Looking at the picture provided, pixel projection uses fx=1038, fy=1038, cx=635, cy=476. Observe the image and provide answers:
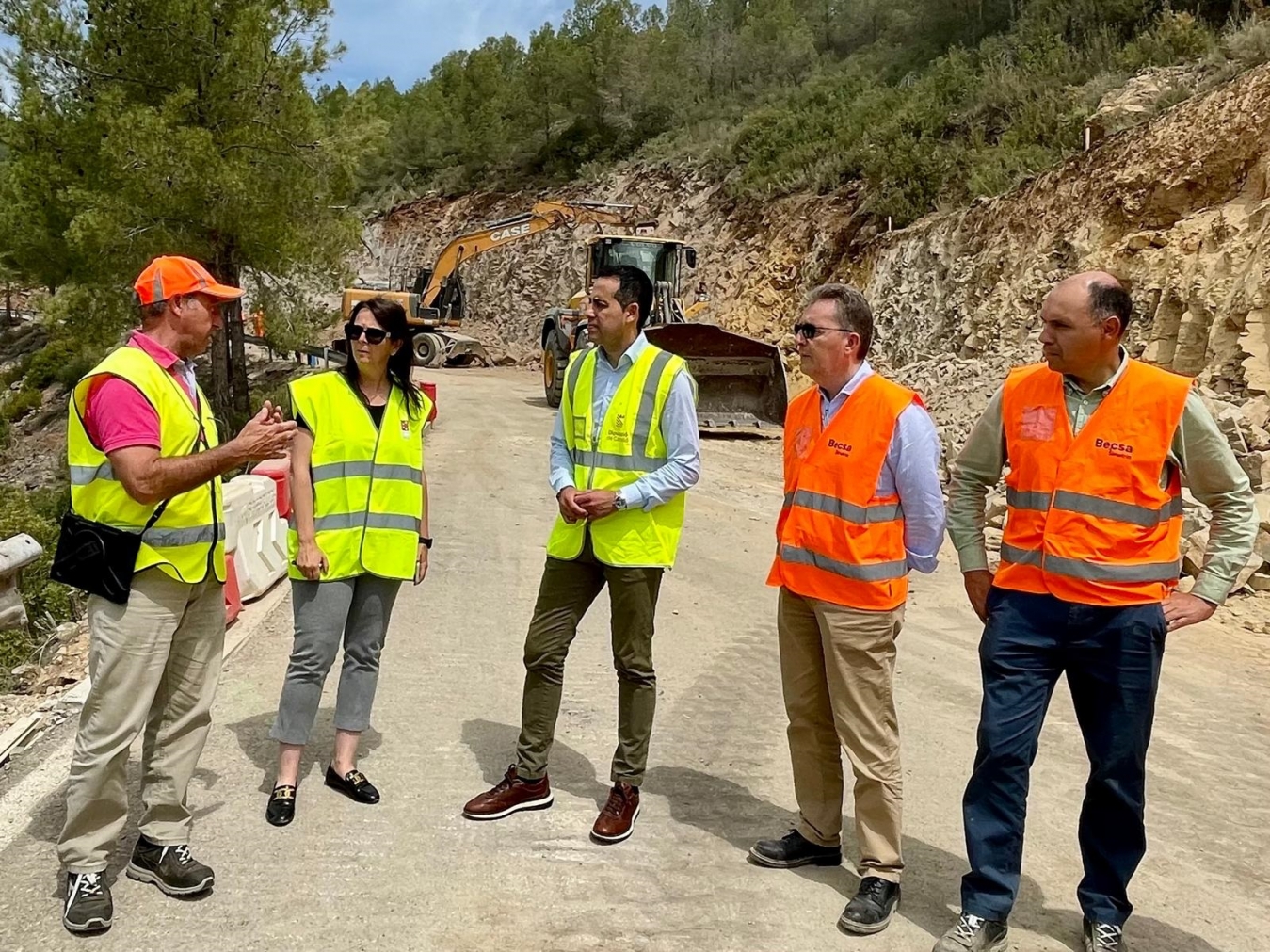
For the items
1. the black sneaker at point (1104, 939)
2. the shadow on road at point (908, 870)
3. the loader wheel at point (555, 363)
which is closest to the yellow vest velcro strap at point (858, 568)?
the shadow on road at point (908, 870)

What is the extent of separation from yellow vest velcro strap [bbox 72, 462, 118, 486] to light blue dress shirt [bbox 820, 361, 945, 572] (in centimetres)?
232

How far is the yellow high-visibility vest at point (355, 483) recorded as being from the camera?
3900mm

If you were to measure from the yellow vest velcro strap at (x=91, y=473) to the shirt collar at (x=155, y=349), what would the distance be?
1.19 ft

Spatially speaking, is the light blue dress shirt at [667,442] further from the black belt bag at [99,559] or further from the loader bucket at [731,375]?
the loader bucket at [731,375]

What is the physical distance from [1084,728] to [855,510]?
0.96 metres

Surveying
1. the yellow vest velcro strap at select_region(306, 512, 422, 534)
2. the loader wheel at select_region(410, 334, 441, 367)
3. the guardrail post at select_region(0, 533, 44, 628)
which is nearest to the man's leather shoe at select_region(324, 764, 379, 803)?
the yellow vest velcro strap at select_region(306, 512, 422, 534)

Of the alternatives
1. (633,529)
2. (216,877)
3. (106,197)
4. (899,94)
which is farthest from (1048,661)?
(899,94)

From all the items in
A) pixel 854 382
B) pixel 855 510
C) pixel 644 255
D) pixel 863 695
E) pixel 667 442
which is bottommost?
pixel 863 695

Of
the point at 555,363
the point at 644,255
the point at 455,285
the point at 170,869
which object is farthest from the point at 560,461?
the point at 455,285

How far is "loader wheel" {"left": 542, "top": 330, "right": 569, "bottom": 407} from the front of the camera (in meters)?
17.5

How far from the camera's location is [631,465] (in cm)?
386

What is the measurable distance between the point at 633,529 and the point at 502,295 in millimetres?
31521

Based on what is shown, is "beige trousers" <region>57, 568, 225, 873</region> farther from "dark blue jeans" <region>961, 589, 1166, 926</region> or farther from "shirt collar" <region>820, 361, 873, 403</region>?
"dark blue jeans" <region>961, 589, 1166, 926</region>

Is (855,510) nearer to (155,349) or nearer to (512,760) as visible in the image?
(512,760)
